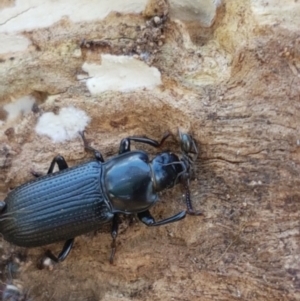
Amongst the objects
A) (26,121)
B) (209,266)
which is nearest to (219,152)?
(209,266)

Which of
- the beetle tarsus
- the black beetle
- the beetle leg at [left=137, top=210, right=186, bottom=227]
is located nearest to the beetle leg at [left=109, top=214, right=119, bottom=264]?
the black beetle

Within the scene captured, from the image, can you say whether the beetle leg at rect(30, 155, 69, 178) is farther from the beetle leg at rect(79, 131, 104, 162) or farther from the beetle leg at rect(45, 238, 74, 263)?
the beetle leg at rect(45, 238, 74, 263)

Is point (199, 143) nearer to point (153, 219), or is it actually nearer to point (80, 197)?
point (153, 219)

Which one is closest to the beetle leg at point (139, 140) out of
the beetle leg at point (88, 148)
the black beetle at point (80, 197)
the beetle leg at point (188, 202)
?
the black beetle at point (80, 197)

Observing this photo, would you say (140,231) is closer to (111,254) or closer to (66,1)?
(111,254)

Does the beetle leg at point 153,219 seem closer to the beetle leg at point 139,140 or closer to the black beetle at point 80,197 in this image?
the black beetle at point 80,197

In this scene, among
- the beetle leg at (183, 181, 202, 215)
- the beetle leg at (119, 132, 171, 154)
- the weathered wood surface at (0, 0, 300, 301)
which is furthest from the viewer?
the beetle leg at (119, 132, 171, 154)

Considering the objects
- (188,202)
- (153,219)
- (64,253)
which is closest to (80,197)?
(64,253)
